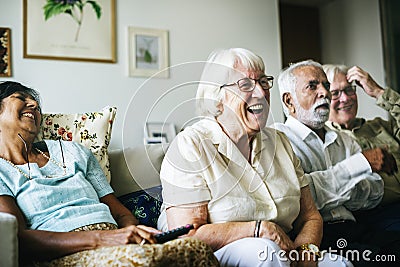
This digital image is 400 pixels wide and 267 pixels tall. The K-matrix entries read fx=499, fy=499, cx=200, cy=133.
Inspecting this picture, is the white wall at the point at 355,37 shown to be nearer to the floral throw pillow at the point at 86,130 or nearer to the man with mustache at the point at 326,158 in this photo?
the man with mustache at the point at 326,158

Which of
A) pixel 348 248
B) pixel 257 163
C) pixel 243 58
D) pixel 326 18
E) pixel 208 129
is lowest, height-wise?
pixel 348 248

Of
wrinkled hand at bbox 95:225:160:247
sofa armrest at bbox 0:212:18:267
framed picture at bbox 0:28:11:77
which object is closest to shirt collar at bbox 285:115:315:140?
wrinkled hand at bbox 95:225:160:247

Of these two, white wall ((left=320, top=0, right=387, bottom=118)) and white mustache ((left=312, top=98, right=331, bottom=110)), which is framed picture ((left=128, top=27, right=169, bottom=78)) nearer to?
white mustache ((left=312, top=98, right=331, bottom=110))

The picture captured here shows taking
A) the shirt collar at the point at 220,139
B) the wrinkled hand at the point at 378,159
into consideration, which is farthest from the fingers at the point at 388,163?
the shirt collar at the point at 220,139

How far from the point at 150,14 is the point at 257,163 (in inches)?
70.9

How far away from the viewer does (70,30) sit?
2941mm

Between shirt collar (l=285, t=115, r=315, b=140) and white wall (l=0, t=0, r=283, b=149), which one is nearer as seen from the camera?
shirt collar (l=285, t=115, r=315, b=140)

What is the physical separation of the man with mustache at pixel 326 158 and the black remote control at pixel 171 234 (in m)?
0.62

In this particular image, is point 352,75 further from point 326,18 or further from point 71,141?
point 326,18

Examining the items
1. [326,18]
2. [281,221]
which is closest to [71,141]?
[281,221]

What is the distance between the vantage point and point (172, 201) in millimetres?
1457

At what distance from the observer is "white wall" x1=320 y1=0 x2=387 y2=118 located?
3822mm

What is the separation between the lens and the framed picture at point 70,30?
2.84 metres

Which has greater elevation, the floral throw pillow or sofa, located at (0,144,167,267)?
the floral throw pillow
